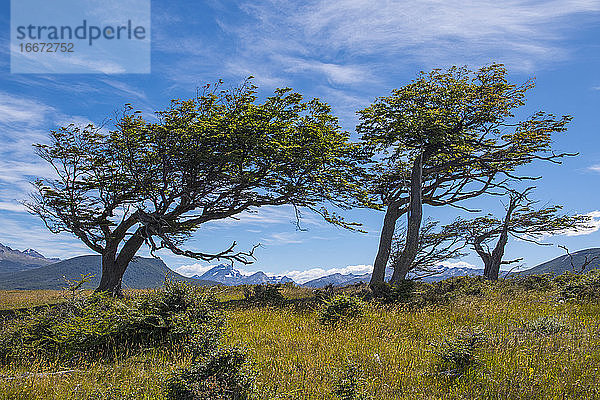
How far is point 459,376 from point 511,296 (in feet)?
33.2

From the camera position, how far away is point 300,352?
8242 millimetres

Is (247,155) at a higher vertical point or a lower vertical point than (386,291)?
higher

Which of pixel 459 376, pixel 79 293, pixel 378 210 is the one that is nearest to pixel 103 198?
pixel 79 293

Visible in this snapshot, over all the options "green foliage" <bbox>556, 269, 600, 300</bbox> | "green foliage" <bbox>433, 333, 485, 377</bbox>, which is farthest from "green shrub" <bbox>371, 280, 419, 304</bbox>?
"green foliage" <bbox>433, 333, 485, 377</bbox>

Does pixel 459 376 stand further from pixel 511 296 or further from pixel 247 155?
pixel 247 155

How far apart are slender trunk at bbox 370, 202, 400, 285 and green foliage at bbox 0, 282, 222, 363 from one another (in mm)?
14110

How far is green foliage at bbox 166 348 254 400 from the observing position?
5594mm

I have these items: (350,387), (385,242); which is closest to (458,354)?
(350,387)

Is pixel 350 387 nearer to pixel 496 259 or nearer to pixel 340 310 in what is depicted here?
pixel 340 310

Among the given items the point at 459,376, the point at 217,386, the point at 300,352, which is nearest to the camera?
the point at 217,386

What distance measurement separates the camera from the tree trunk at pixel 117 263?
21.8m

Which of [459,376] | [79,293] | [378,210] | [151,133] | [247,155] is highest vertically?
[151,133]

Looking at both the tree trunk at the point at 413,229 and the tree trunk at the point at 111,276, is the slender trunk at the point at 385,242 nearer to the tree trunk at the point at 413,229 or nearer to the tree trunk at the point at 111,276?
the tree trunk at the point at 413,229

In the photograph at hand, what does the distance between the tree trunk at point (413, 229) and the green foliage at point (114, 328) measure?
11.5 metres
